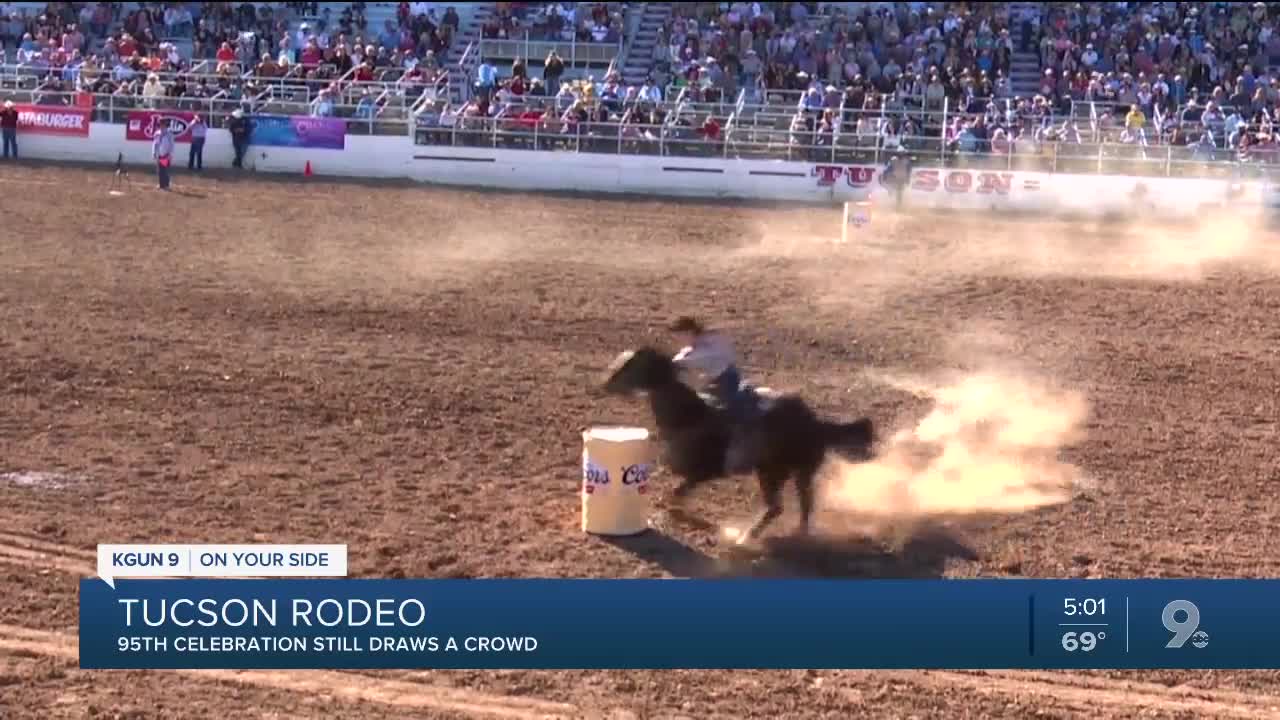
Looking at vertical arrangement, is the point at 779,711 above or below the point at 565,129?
below

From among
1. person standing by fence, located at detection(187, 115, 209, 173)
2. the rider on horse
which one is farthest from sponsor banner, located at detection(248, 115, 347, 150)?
the rider on horse

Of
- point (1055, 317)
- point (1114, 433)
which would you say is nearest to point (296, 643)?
point (1114, 433)

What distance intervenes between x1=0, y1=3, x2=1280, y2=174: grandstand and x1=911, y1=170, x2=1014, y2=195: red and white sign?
1.33 meters

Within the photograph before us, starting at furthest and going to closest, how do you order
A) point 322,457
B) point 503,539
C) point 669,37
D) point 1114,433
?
point 669,37 < point 1114,433 < point 322,457 < point 503,539

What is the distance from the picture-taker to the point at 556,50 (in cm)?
4209

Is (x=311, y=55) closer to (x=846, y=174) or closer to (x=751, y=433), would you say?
(x=846, y=174)

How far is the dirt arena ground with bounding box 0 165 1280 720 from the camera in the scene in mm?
8609

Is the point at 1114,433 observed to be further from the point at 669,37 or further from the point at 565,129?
the point at 669,37

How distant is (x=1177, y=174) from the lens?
33.2 metres

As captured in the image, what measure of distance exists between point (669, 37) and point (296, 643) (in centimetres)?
3701

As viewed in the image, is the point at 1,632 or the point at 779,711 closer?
the point at 779,711

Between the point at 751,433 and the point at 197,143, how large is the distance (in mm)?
26503

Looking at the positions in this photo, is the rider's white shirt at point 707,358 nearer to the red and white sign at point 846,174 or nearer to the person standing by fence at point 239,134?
the red and white sign at point 846,174

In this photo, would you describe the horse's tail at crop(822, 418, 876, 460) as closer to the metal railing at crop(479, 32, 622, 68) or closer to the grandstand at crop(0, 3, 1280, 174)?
the grandstand at crop(0, 3, 1280, 174)
